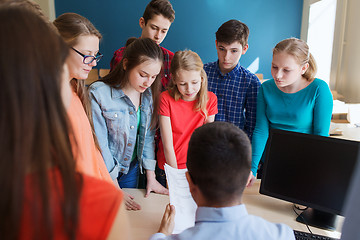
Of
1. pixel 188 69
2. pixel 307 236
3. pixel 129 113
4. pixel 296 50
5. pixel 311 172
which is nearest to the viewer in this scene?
pixel 307 236

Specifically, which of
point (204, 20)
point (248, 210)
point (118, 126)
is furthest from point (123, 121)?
point (204, 20)

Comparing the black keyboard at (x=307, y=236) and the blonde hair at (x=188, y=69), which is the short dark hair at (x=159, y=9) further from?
the black keyboard at (x=307, y=236)

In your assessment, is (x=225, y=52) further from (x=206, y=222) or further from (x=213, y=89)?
(x=206, y=222)

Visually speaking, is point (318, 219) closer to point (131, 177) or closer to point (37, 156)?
point (131, 177)

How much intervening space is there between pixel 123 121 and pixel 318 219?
1082 millimetres

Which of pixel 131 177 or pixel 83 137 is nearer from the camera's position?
pixel 83 137

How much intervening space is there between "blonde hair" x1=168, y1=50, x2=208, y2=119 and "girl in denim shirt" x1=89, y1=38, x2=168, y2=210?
15 centimetres

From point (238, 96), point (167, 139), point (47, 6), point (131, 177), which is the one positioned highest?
point (47, 6)

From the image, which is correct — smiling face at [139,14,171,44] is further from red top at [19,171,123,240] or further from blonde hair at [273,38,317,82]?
red top at [19,171,123,240]

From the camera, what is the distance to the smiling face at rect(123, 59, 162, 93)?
1551mm

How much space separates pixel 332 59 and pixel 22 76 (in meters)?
4.71

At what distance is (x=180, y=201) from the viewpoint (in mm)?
1307

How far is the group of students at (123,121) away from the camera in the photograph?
0.46 meters

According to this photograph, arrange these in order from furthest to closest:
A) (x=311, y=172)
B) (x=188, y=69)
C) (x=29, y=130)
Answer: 1. (x=188, y=69)
2. (x=311, y=172)
3. (x=29, y=130)
